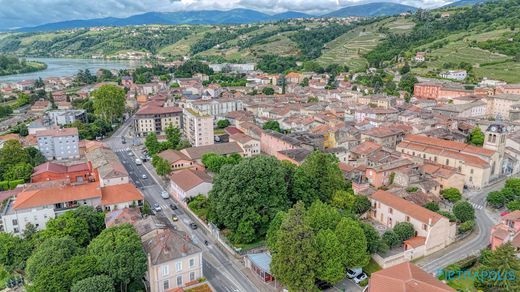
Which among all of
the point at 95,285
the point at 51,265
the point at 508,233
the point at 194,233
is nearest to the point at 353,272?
the point at 508,233

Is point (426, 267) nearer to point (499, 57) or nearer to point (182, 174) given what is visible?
point (182, 174)

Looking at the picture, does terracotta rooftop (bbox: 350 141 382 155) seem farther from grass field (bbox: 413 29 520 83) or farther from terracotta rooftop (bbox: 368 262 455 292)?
grass field (bbox: 413 29 520 83)

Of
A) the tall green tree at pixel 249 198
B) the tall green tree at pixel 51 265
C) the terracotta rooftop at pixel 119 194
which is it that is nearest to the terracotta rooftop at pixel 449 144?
the tall green tree at pixel 249 198

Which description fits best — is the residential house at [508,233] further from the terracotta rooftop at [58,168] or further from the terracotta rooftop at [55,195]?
the terracotta rooftop at [58,168]

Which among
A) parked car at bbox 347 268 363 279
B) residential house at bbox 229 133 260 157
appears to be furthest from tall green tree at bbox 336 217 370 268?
residential house at bbox 229 133 260 157

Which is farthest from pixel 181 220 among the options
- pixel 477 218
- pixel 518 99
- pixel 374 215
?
pixel 518 99

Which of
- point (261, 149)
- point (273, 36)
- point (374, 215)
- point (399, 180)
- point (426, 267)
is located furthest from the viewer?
point (273, 36)
